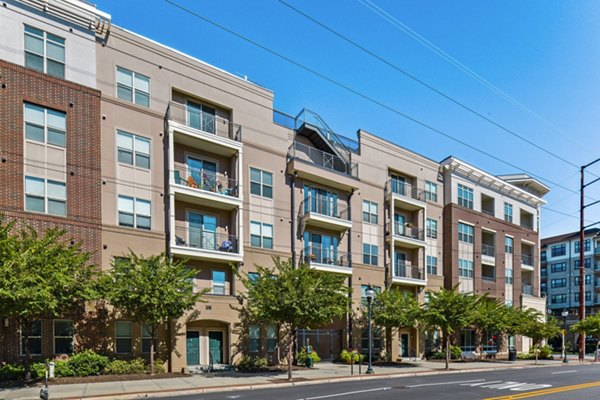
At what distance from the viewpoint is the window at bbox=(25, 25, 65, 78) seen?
70.0 ft

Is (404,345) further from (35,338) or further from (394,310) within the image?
(35,338)

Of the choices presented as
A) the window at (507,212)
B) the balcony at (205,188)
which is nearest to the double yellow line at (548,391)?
the balcony at (205,188)

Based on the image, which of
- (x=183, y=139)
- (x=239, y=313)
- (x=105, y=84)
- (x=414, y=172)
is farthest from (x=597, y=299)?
(x=105, y=84)

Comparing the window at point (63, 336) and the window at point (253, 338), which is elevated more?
the window at point (63, 336)

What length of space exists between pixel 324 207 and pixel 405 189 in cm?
936

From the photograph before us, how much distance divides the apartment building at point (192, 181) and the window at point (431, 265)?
0.18 m

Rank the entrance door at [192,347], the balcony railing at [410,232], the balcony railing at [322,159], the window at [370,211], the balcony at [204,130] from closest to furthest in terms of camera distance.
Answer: the entrance door at [192,347]
the balcony at [204,130]
the balcony railing at [322,159]
the window at [370,211]
the balcony railing at [410,232]

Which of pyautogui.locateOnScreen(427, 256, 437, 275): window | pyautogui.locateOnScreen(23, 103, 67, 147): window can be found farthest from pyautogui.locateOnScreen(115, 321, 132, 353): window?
pyautogui.locateOnScreen(427, 256, 437, 275): window

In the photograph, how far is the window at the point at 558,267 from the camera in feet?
270

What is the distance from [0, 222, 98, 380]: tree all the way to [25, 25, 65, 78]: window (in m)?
7.85

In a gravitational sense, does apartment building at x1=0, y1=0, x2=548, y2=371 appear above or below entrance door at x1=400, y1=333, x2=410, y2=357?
above

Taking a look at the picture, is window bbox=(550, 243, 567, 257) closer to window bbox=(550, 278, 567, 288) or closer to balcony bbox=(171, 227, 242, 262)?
window bbox=(550, 278, 567, 288)

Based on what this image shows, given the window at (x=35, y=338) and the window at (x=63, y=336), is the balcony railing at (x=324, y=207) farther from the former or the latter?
the window at (x=35, y=338)

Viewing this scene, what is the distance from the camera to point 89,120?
22641 millimetres
